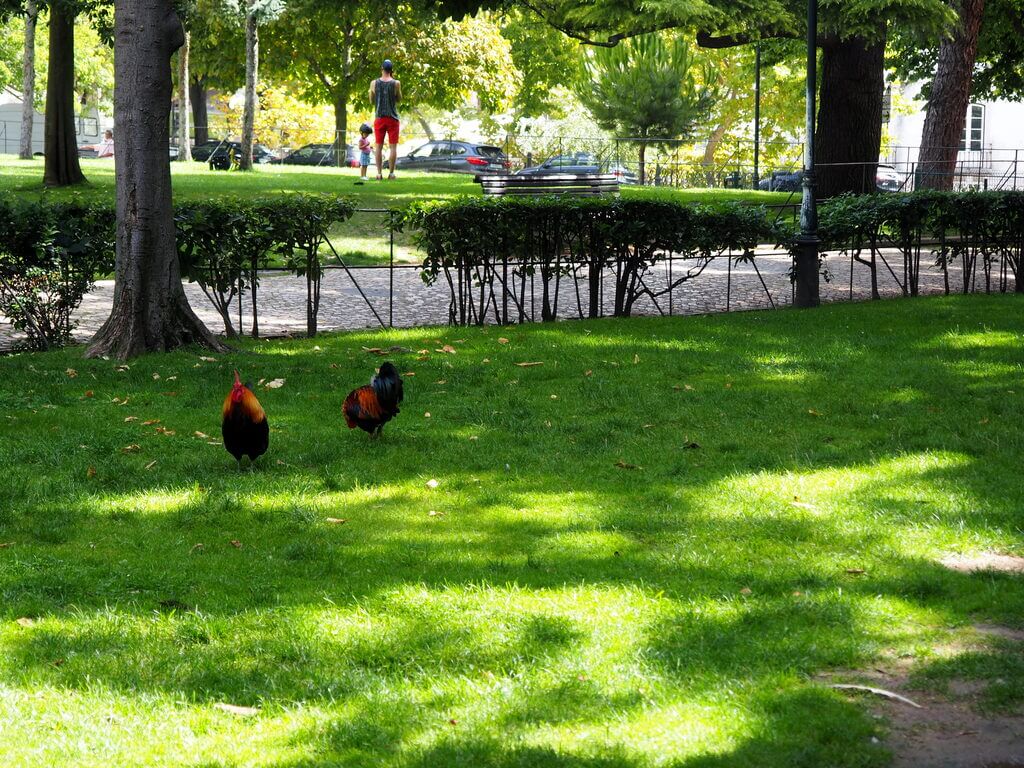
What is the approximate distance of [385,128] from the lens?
23641 millimetres

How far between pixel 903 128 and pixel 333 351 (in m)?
52.3

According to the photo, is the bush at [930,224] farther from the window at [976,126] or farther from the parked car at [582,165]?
the window at [976,126]

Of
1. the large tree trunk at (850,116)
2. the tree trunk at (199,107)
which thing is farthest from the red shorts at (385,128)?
the tree trunk at (199,107)

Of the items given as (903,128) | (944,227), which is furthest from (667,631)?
(903,128)

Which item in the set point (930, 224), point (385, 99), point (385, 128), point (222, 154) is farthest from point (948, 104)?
point (222, 154)

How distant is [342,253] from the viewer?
1795 centimetres

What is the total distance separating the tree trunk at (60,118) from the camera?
24.7 meters

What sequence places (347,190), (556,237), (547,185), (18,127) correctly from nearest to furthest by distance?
1. (556,237)
2. (547,185)
3. (347,190)
4. (18,127)

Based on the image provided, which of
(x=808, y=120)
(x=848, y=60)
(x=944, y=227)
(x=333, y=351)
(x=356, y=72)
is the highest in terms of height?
(x=356, y=72)

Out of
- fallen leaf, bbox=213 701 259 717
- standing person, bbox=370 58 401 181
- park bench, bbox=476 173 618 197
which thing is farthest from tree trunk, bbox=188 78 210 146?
fallen leaf, bbox=213 701 259 717

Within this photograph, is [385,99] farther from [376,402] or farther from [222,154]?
[222,154]

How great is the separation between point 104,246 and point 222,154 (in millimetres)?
32199

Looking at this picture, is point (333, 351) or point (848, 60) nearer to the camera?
point (333, 351)

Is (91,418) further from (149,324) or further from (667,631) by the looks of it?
(667,631)
